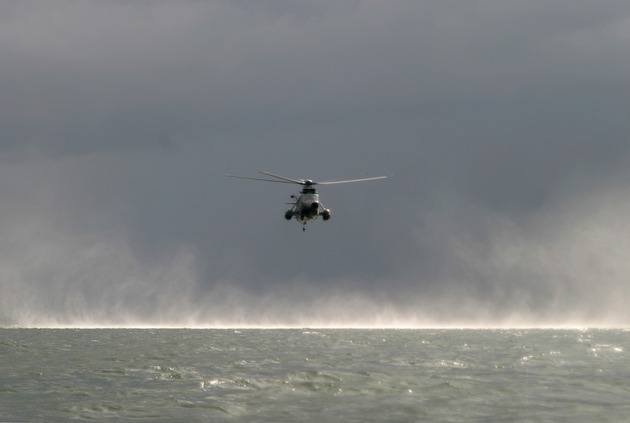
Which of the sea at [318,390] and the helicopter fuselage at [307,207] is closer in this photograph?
the sea at [318,390]

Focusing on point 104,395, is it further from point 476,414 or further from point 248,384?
point 476,414

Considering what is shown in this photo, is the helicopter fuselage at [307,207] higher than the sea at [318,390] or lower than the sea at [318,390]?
higher

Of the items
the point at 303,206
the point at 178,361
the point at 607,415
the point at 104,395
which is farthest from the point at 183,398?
the point at 303,206

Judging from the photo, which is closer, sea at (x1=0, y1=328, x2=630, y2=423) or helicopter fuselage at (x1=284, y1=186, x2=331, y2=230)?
sea at (x1=0, y1=328, x2=630, y2=423)

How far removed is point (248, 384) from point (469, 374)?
586 inches

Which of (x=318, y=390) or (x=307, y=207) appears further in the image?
(x=307, y=207)

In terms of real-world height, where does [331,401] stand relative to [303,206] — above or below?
below

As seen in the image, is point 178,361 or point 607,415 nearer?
point 607,415

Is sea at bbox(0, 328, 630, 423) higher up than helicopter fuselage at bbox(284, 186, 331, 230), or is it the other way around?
helicopter fuselage at bbox(284, 186, 331, 230)

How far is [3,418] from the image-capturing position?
1209 inches

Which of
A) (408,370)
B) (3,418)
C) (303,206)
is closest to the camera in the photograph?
(3,418)

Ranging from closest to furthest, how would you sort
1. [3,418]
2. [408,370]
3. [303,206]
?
[3,418], [408,370], [303,206]

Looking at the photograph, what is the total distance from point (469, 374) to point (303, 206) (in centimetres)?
3747

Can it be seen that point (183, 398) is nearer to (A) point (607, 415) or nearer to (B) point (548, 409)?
A: (B) point (548, 409)
